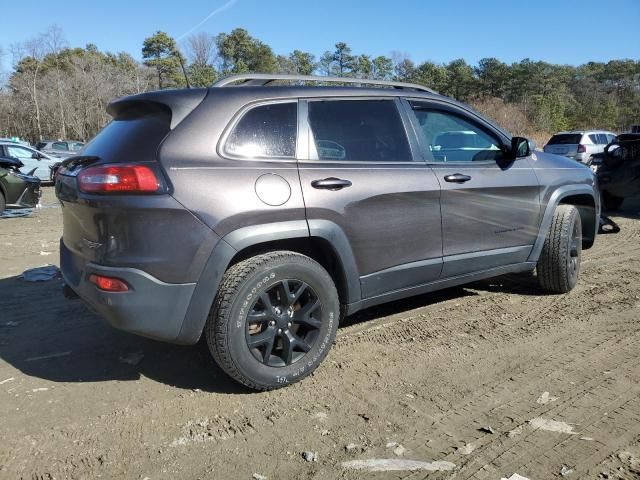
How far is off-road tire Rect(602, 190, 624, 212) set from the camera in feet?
36.3

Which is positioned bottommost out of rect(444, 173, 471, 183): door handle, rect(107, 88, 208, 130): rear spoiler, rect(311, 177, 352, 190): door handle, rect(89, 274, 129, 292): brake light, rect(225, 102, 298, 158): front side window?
rect(89, 274, 129, 292): brake light

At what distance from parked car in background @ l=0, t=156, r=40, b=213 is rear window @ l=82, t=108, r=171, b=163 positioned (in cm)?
877

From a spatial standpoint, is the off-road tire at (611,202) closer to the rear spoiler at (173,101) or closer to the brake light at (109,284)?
the rear spoiler at (173,101)

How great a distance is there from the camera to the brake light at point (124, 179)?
2.89m

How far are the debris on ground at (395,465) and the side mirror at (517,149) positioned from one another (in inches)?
112

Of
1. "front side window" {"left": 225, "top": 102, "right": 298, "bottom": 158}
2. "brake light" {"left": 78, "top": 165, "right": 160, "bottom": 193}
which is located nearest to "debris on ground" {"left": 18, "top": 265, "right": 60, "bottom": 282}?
"brake light" {"left": 78, "top": 165, "right": 160, "bottom": 193}

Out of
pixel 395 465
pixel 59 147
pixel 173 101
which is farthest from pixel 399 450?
pixel 59 147

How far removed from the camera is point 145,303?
291 cm

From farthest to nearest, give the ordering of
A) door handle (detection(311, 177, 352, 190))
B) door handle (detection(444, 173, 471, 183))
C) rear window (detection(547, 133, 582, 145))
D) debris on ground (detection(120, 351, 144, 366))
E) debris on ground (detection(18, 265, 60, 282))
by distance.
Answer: rear window (detection(547, 133, 582, 145)) < debris on ground (detection(18, 265, 60, 282)) < door handle (detection(444, 173, 471, 183)) < debris on ground (detection(120, 351, 144, 366)) < door handle (detection(311, 177, 352, 190))

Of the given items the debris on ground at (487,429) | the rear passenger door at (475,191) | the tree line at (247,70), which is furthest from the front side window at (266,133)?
the tree line at (247,70)

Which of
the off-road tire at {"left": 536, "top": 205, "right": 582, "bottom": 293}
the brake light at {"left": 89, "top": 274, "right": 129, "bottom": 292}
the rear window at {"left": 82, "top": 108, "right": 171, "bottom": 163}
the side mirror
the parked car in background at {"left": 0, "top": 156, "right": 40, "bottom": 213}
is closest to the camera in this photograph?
the brake light at {"left": 89, "top": 274, "right": 129, "bottom": 292}

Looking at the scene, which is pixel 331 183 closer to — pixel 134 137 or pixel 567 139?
pixel 134 137

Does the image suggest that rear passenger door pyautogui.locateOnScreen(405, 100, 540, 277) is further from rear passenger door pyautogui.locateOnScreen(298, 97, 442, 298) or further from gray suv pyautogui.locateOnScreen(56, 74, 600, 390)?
rear passenger door pyautogui.locateOnScreen(298, 97, 442, 298)

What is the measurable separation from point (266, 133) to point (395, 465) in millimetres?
1963
